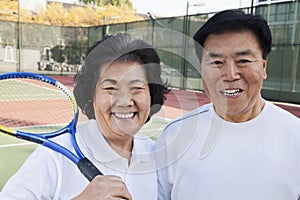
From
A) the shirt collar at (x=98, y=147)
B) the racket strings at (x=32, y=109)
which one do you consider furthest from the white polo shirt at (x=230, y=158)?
the racket strings at (x=32, y=109)

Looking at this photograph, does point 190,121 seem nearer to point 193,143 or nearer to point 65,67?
point 193,143

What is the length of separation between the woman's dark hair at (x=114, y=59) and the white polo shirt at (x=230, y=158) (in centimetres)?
21

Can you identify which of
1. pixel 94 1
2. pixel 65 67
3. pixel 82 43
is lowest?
pixel 65 67

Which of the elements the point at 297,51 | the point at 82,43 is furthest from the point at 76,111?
the point at 82,43

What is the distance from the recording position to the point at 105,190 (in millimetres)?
907

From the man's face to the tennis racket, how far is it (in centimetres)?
55

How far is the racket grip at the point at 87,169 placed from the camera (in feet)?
3.31

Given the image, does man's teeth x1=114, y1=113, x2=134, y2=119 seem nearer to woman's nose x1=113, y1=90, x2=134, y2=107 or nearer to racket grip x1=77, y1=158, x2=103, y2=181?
woman's nose x1=113, y1=90, x2=134, y2=107

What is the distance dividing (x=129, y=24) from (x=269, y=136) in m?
13.8

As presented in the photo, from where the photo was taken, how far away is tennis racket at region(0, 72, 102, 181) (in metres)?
1.06

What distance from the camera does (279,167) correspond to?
1.15m

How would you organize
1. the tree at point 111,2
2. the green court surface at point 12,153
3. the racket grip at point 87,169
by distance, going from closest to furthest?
1. the racket grip at point 87,169
2. the green court surface at point 12,153
3. the tree at point 111,2

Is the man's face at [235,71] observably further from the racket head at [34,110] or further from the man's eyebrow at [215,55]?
the racket head at [34,110]

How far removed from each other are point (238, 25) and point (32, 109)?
22.2ft
